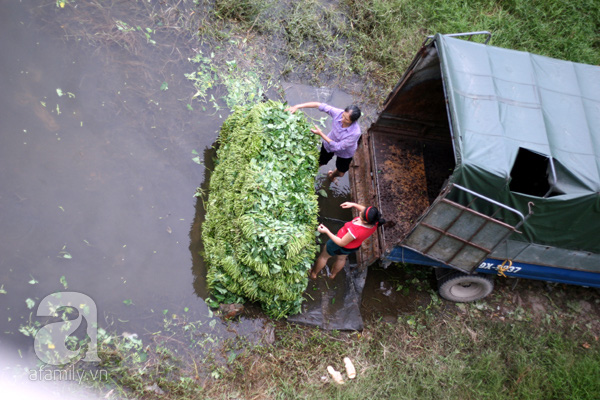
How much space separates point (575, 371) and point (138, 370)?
604 cm

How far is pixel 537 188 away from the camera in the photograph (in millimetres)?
6434

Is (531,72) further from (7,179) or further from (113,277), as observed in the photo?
(7,179)

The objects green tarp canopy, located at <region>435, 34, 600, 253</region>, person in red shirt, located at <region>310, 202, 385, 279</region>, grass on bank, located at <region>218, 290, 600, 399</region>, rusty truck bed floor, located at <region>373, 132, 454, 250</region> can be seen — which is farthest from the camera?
rusty truck bed floor, located at <region>373, 132, 454, 250</region>

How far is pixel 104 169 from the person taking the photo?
677cm

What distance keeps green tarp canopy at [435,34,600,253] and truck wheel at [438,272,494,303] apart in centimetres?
104

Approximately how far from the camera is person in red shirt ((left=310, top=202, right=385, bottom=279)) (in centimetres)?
564

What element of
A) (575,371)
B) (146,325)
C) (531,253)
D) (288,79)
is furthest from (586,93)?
(146,325)

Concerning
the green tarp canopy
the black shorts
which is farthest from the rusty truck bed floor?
the green tarp canopy

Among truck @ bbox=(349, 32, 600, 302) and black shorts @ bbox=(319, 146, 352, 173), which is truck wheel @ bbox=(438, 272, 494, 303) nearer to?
truck @ bbox=(349, 32, 600, 302)

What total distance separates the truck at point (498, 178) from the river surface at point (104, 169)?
1749 millimetres

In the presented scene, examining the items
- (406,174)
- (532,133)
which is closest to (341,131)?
(406,174)

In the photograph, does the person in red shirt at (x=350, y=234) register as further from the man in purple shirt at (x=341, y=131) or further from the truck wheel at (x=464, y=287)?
the truck wheel at (x=464, y=287)

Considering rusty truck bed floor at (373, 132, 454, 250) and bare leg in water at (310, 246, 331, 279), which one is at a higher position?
rusty truck bed floor at (373, 132, 454, 250)

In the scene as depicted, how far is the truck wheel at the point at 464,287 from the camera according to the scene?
661cm
